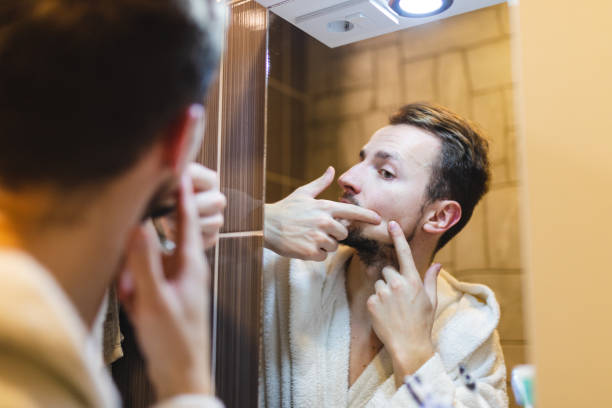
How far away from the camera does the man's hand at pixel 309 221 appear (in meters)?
1.00

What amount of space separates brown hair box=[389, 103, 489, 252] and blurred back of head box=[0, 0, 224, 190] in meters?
0.53

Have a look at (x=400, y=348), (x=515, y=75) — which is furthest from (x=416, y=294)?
(x=515, y=75)

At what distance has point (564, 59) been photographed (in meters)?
0.79

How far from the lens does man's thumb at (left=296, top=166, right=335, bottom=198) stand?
1.02 meters

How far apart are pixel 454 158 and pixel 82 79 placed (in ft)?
2.08

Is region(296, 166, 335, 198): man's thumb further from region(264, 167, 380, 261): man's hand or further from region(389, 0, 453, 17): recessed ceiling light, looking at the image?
region(389, 0, 453, 17): recessed ceiling light

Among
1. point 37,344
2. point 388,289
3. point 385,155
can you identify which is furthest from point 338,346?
point 37,344

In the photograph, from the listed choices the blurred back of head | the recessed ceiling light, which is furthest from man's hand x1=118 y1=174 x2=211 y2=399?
the recessed ceiling light

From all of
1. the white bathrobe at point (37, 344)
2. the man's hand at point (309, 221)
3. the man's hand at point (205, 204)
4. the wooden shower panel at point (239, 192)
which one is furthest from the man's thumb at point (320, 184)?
the white bathrobe at point (37, 344)

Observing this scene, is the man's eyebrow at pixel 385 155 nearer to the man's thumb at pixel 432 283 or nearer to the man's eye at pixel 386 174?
the man's eye at pixel 386 174

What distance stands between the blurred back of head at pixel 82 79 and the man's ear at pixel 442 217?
539 mm

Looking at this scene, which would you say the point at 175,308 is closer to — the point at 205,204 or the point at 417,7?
the point at 205,204

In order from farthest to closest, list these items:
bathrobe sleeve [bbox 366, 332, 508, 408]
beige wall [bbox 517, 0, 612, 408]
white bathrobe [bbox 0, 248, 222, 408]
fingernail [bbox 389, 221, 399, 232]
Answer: fingernail [bbox 389, 221, 399, 232] < bathrobe sleeve [bbox 366, 332, 508, 408] < beige wall [bbox 517, 0, 612, 408] < white bathrobe [bbox 0, 248, 222, 408]

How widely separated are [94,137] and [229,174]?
2.12ft
